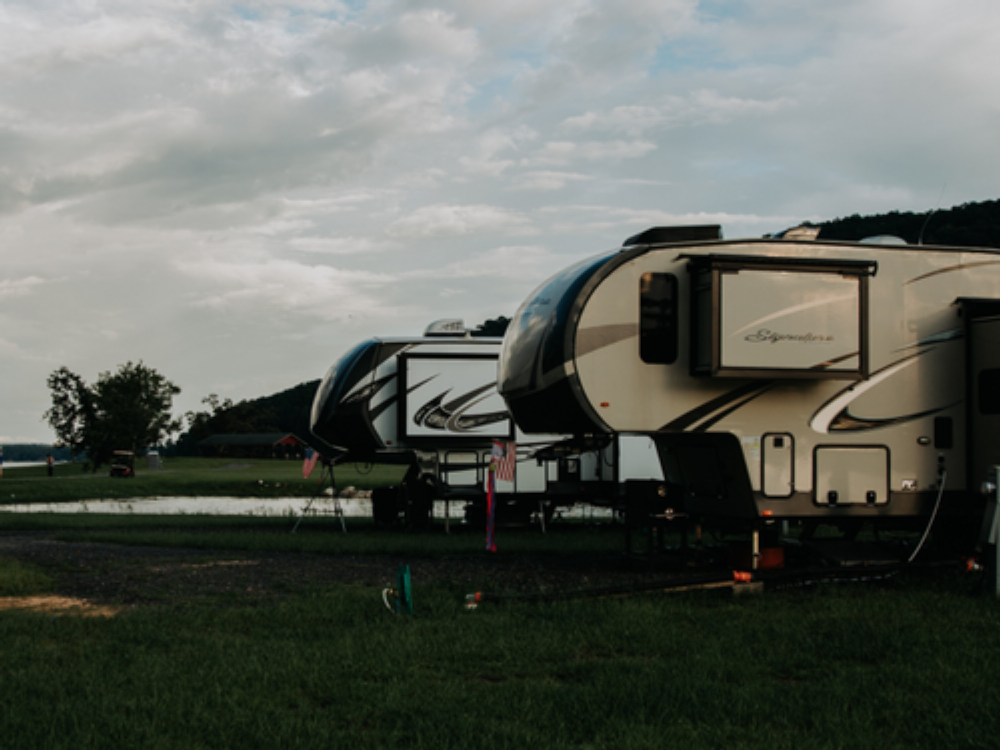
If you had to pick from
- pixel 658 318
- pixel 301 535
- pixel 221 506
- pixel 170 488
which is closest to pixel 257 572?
pixel 301 535

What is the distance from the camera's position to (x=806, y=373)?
10.0m

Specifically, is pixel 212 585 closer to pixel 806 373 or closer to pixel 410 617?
pixel 410 617

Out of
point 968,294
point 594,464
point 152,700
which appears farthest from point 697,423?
point 594,464

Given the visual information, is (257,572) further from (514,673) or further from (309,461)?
(309,461)

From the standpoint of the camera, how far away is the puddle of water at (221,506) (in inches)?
1078

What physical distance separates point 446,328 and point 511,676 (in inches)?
526

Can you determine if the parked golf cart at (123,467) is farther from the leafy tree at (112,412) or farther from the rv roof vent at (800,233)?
the rv roof vent at (800,233)

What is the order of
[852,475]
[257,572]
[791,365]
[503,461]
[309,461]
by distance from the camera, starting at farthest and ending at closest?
[309,461]
[503,461]
[257,572]
[852,475]
[791,365]

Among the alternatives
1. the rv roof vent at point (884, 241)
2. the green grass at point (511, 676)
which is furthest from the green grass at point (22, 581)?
the rv roof vent at point (884, 241)

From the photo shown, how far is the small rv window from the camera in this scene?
33.5 feet

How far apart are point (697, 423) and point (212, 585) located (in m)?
5.45

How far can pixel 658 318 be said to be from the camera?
10.2 meters

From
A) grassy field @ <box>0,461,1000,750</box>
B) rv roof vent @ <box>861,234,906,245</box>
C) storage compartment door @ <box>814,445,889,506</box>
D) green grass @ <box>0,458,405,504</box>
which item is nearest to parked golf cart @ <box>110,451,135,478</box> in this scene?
green grass @ <box>0,458,405,504</box>

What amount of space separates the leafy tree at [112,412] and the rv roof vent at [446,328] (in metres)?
47.7
